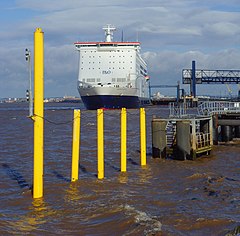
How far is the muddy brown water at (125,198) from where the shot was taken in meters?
11.0

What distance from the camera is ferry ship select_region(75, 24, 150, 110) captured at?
7256 cm

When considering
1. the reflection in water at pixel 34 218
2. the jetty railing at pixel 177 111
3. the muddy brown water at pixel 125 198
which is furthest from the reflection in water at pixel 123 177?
the jetty railing at pixel 177 111

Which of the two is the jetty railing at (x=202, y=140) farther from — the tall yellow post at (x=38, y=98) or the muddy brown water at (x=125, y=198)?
the tall yellow post at (x=38, y=98)

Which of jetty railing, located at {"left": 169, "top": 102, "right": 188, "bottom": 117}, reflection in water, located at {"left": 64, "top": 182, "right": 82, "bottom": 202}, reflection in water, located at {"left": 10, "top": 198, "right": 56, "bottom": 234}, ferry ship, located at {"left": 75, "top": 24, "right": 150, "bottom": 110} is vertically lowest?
reflection in water, located at {"left": 10, "top": 198, "right": 56, "bottom": 234}

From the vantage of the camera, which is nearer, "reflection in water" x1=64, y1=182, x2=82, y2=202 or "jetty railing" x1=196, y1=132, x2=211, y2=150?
"reflection in water" x1=64, y1=182, x2=82, y2=202

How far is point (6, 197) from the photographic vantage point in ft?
47.3

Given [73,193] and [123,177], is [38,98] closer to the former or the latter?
[73,193]

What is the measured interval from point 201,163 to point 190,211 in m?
8.65

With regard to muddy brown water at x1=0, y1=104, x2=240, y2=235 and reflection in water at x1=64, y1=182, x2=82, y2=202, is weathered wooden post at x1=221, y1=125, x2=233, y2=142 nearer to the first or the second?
muddy brown water at x1=0, y1=104, x2=240, y2=235

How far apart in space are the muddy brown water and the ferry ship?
49804mm

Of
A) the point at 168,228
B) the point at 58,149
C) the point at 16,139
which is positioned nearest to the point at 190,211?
the point at 168,228

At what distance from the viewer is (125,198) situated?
1378cm

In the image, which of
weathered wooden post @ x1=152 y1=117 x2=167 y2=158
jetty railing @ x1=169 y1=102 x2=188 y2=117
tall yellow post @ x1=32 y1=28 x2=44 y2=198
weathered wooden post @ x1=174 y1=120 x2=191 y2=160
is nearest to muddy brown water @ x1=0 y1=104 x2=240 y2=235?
weathered wooden post @ x1=152 y1=117 x2=167 y2=158

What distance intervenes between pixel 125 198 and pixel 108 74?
2407 inches
